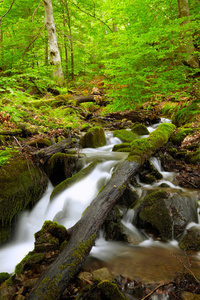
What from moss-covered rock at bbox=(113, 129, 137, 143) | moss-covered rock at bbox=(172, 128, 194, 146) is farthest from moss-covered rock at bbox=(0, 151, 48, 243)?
moss-covered rock at bbox=(172, 128, 194, 146)

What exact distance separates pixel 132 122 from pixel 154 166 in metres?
5.18

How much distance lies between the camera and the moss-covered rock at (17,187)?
131 inches

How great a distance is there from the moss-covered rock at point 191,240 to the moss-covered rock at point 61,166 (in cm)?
279

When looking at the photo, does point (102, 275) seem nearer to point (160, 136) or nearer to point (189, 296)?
point (189, 296)

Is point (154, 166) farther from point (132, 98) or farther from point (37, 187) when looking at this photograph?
point (132, 98)

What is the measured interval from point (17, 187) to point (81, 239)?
184 cm

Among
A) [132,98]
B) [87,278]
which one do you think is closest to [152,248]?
[87,278]

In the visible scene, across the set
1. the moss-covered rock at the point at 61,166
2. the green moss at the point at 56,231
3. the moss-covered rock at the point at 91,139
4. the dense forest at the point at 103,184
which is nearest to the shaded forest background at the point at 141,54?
the dense forest at the point at 103,184

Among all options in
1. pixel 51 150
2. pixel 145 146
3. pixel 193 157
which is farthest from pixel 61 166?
pixel 193 157

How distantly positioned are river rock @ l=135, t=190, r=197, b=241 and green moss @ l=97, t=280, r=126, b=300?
1477 millimetres

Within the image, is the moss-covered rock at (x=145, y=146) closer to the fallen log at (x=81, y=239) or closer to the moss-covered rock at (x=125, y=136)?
the fallen log at (x=81, y=239)

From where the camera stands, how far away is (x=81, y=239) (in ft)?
7.54

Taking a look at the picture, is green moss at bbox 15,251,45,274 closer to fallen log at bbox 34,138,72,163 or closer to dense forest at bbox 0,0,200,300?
dense forest at bbox 0,0,200,300

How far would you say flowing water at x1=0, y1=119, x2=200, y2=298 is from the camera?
2410 millimetres
